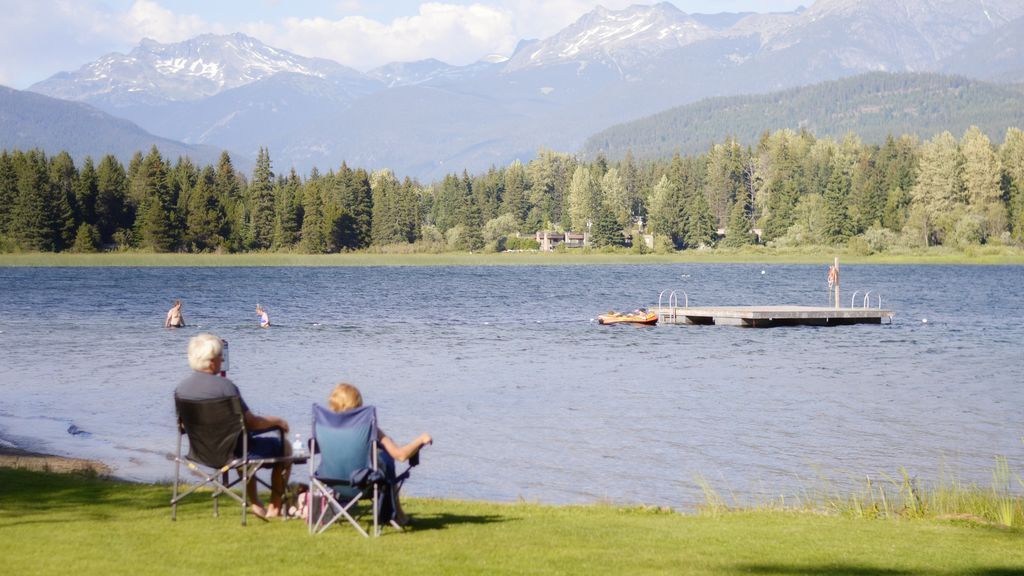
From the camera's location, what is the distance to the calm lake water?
58.0 ft

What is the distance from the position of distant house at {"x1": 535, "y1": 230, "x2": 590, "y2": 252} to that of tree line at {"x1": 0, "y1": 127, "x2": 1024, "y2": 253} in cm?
139

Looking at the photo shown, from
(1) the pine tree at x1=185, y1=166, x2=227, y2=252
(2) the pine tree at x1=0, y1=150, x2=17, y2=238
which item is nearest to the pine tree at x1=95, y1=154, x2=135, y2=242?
(1) the pine tree at x1=185, y1=166, x2=227, y2=252

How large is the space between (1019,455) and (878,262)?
11351 cm

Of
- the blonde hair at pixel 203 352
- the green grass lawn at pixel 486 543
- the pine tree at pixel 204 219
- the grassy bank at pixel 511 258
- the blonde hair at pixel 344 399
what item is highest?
the pine tree at pixel 204 219

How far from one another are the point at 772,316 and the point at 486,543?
38587 millimetres

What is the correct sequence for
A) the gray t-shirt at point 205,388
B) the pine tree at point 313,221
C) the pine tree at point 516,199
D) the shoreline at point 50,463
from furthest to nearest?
1. the pine tree at point 516,199
2. the pine tree at point 313,221
3. the shoreline at point 50,463
4. the gray t-shirt at point 205,388

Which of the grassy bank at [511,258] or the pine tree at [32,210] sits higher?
the pine tree at [32,210]

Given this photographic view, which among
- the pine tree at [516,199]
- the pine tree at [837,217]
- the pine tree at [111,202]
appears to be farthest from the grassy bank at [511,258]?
the pine tree at [516,199]

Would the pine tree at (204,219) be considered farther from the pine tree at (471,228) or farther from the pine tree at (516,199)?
the pine tree at (516,199)

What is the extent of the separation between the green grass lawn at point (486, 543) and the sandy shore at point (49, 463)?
9.64 ft

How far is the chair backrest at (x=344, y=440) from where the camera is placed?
10.2 m

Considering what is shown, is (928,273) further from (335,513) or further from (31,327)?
(335,513)

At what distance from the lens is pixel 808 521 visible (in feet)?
38.2

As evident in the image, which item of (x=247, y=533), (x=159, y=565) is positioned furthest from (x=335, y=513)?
(x=159, y=565)
